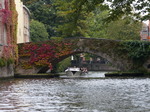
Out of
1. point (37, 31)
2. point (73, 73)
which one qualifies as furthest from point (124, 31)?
point (73, 73)

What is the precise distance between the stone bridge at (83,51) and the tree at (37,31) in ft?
53.0

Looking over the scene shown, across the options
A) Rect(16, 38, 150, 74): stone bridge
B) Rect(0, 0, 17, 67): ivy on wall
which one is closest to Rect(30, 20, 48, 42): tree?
Rect(16, 38, 150, 74): stone bridge

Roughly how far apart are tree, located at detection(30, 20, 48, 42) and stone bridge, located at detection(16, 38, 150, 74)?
53.0 feet

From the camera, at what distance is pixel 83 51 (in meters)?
40.4

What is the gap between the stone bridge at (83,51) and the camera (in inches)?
1540

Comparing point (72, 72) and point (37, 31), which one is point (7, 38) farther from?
point (37, 31)

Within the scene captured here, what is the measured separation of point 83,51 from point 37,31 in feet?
61.6

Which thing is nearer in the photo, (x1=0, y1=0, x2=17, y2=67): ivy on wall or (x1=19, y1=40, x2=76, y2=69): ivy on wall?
(x1=0, y1=0, x2=17, y2=67): ivy on wall

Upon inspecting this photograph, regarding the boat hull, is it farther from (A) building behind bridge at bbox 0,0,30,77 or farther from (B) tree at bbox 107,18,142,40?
(B) tree at bbox 107,18,142,40

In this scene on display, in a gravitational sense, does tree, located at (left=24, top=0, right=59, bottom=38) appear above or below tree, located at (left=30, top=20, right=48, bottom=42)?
above

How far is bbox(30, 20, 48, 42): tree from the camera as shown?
187 ft

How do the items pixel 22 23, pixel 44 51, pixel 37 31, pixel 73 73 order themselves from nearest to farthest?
pixel 44 51
pixel 73 73
pixel 22 23
pixel 37 31

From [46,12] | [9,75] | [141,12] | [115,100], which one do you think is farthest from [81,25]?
[115,100]

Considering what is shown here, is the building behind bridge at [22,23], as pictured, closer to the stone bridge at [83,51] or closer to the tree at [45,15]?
the stone bridge at [83,51]
